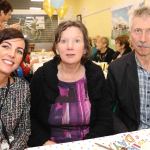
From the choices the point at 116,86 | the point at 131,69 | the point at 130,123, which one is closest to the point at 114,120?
the point at 130,123

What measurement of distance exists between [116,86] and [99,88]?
14cm

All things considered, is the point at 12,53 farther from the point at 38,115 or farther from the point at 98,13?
the point at 98,13

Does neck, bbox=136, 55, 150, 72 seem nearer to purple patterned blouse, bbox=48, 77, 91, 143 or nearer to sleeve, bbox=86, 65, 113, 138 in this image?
sleeve, bbox=86, 65, 113, 138

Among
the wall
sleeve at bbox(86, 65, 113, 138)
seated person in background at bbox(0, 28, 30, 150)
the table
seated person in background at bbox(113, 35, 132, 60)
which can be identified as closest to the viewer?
the table

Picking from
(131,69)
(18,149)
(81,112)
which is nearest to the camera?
(18,149)

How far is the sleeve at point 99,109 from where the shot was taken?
5.64 ft

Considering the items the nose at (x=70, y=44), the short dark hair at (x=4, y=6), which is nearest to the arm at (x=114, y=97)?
the nose at (x=70, y=44)

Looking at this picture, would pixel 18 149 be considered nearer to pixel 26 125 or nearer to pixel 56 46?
pixel 26 125

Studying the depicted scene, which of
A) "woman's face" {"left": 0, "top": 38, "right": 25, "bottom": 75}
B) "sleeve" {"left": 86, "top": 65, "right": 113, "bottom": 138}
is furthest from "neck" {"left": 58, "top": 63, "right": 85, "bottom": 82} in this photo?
"woman's face" {"left": 0, "top": 38, "right": 25, "bottom": 75}

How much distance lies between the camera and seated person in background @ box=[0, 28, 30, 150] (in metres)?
1.46

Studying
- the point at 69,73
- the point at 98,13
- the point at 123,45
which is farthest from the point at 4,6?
the point at 98,13

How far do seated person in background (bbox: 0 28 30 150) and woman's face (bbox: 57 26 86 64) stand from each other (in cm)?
23

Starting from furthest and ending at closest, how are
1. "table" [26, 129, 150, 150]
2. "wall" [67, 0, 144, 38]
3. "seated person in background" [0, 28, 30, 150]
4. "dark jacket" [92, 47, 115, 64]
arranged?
"wall" [67, 0, 144, 38] → "dark jacket" [92, 47, 115, 64] → "seated person in background" [0, 28, 30, 150] → "table" [26, 129, 150, 150]

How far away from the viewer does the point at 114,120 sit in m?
1.81
